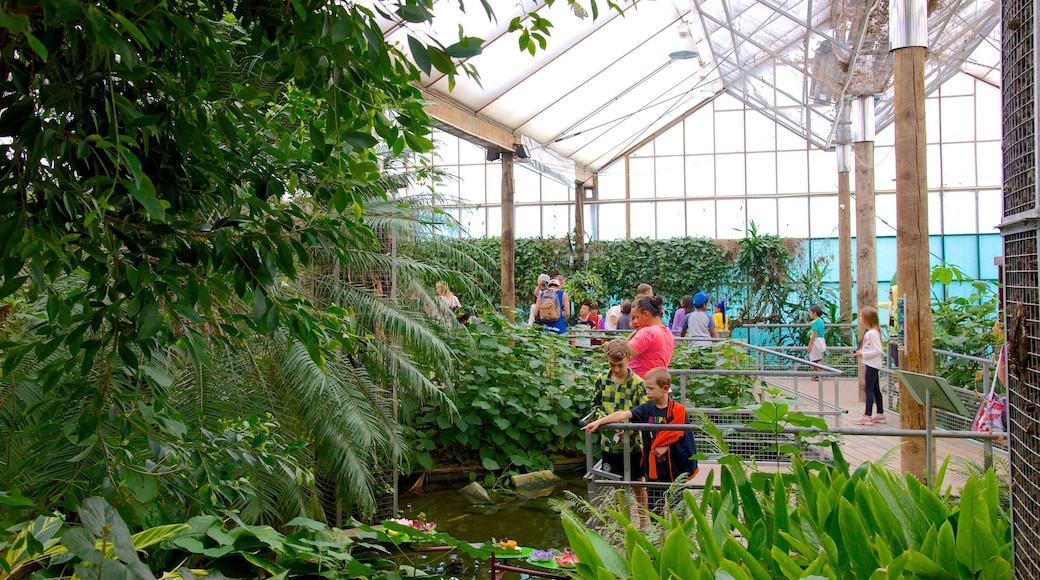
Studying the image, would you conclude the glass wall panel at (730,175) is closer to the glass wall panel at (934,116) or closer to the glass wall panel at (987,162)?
the glass wall panel at (934,116)

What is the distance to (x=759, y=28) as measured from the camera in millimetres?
13977

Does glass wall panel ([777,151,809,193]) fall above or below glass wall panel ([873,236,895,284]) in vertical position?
above

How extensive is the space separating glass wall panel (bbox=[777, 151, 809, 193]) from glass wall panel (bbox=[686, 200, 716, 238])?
1.72 metres

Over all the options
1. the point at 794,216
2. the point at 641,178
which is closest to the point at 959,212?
the point at 794,216

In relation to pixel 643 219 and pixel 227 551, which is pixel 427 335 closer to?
pixel 227 551

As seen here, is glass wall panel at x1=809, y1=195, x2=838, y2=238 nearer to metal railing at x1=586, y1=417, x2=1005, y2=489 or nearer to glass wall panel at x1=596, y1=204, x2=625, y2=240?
glass wall panel at x1=596, y1=204, x2=625, y2=240

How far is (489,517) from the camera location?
278 inches

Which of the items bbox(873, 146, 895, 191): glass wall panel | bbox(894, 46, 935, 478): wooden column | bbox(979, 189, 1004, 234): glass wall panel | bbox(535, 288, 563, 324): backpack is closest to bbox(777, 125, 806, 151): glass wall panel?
bbox(873, 146, 895, 191): glass wall panel

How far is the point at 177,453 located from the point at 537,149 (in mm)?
13007

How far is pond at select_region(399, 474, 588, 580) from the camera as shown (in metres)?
6.40

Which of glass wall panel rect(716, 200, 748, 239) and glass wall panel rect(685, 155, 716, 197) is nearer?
glass wall panel rect(716, 200, 748, 239)

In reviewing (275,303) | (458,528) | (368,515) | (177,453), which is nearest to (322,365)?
(275,303)

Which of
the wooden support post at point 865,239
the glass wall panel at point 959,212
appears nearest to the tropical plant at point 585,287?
the wooden support post at point 865,239

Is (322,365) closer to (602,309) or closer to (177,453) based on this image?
(177,453)
